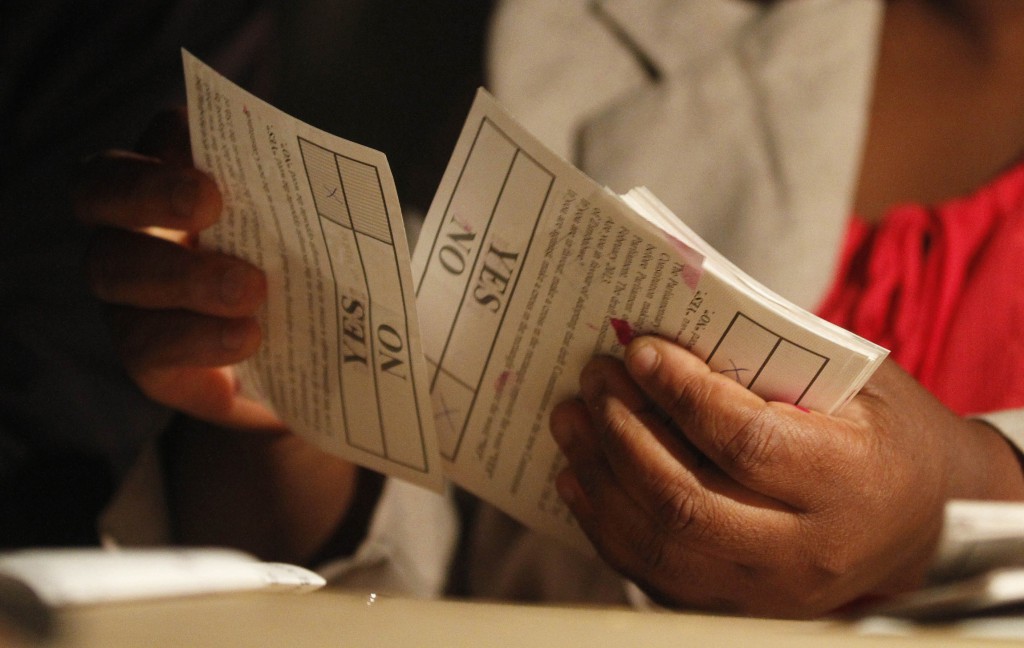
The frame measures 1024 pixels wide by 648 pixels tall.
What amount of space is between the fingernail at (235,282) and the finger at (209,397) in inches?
3.4

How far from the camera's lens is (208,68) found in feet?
1.13

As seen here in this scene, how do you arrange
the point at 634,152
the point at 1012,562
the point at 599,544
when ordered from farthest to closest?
the point at 634,152, the point at 599,544, the point at 1012,562

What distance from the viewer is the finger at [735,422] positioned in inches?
12.3

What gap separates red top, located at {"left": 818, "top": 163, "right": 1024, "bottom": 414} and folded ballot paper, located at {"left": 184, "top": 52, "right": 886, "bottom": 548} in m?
0.17

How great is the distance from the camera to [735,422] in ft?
1.03

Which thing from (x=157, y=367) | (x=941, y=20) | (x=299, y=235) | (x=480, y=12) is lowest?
(x=157, y=367)

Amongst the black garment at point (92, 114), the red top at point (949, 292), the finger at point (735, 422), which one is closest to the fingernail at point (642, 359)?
the finger at point (735, 422)

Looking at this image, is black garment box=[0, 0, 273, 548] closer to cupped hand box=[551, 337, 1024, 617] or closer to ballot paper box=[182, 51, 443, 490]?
ballot paper box=[182, 51, 443, 490]

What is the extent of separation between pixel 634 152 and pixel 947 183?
257 millimetres

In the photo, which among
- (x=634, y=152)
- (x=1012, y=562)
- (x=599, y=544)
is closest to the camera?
(x=1012, y=562)

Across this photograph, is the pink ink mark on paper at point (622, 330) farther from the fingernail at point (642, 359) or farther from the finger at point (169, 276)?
the finger at point (169, 276)

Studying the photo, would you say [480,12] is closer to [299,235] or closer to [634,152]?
[634,152]

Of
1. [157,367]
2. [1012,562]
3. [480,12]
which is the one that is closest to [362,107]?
[480,12]

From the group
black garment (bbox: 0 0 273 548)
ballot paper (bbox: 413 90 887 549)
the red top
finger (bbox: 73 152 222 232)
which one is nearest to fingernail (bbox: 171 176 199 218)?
finger (bbox: 73 152 222 232)
